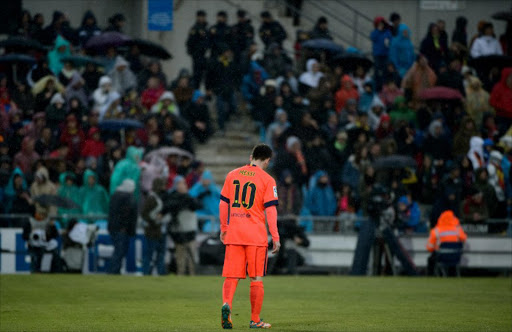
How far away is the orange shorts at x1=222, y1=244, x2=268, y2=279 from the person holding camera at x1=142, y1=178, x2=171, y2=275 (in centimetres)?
1099

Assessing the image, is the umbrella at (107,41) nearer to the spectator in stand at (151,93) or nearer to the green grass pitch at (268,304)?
the spectator in stand at (151,93)

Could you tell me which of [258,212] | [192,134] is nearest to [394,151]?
[192,134]

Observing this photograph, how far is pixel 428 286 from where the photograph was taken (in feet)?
A: 63.3

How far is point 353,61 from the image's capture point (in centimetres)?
2803

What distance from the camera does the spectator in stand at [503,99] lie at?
26828 millimetres

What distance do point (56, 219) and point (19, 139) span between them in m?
3.17

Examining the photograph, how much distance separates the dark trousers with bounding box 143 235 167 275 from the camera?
22300mm

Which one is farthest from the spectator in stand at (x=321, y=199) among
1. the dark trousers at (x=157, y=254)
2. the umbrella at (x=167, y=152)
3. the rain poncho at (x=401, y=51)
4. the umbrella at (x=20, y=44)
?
the umbrella at (x=20, y=44)

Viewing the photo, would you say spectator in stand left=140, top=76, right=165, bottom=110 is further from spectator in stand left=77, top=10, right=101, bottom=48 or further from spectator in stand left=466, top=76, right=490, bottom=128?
spectator in stand left=466, top=76, right=490, bottom=128

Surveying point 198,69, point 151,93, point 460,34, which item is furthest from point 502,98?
point 151,93

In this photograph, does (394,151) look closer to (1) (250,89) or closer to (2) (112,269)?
(1) (250,89)

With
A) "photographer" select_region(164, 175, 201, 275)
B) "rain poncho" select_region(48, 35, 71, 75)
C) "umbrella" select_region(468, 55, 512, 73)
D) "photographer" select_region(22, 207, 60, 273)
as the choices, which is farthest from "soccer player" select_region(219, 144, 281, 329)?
"umbrella" select_region(468, 55, 512, 73)

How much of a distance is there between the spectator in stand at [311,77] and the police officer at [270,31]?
1840mm

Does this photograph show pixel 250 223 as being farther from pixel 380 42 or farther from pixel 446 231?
pixel 380 42
